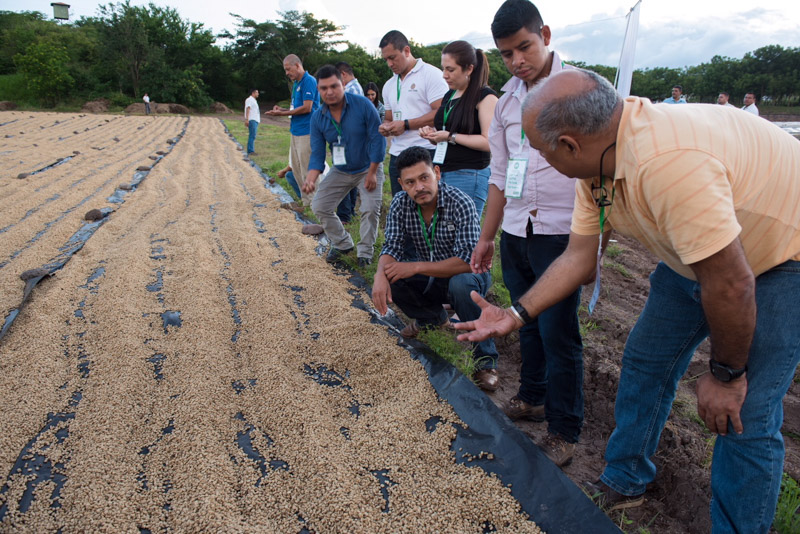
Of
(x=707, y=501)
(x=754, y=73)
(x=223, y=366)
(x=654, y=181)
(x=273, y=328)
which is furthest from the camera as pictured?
(x=754, y=73)

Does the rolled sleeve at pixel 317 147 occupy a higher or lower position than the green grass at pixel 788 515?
higher

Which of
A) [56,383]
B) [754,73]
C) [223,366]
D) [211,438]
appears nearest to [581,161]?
[211,438]

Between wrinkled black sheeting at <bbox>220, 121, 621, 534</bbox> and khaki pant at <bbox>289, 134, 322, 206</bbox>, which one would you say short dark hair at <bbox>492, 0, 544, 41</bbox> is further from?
khaki pant at <bbox>289, 134, 322, 206</bbox>

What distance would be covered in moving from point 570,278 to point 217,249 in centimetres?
280

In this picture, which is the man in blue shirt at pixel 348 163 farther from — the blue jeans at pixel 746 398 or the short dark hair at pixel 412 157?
the blue jeans at pixel 746 398

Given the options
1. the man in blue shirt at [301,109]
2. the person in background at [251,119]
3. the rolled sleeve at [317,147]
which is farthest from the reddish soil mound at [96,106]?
the rolled sleeve at [317,147]

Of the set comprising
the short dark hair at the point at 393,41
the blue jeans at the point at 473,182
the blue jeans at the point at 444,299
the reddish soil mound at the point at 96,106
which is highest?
the reddish soil mound at the point at 96,106

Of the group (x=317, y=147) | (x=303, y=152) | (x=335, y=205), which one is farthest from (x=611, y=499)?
(x=303, y=152)

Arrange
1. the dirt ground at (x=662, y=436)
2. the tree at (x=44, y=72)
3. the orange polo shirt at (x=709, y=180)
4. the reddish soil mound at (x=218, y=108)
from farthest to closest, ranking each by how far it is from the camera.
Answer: the reddish soil mound at (x=218, y=108), the tree at (x=44, y=72), the dirt ground at (x=662, y=436), the orange polo shirt at (x=709, y=180)

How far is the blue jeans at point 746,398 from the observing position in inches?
42.5

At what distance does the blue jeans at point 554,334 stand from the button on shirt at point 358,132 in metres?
1.73

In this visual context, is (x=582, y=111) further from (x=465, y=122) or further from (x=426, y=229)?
(x=465, y=122)

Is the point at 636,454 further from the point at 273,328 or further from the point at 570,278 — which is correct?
the point at 273,328

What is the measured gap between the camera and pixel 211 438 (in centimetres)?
157
